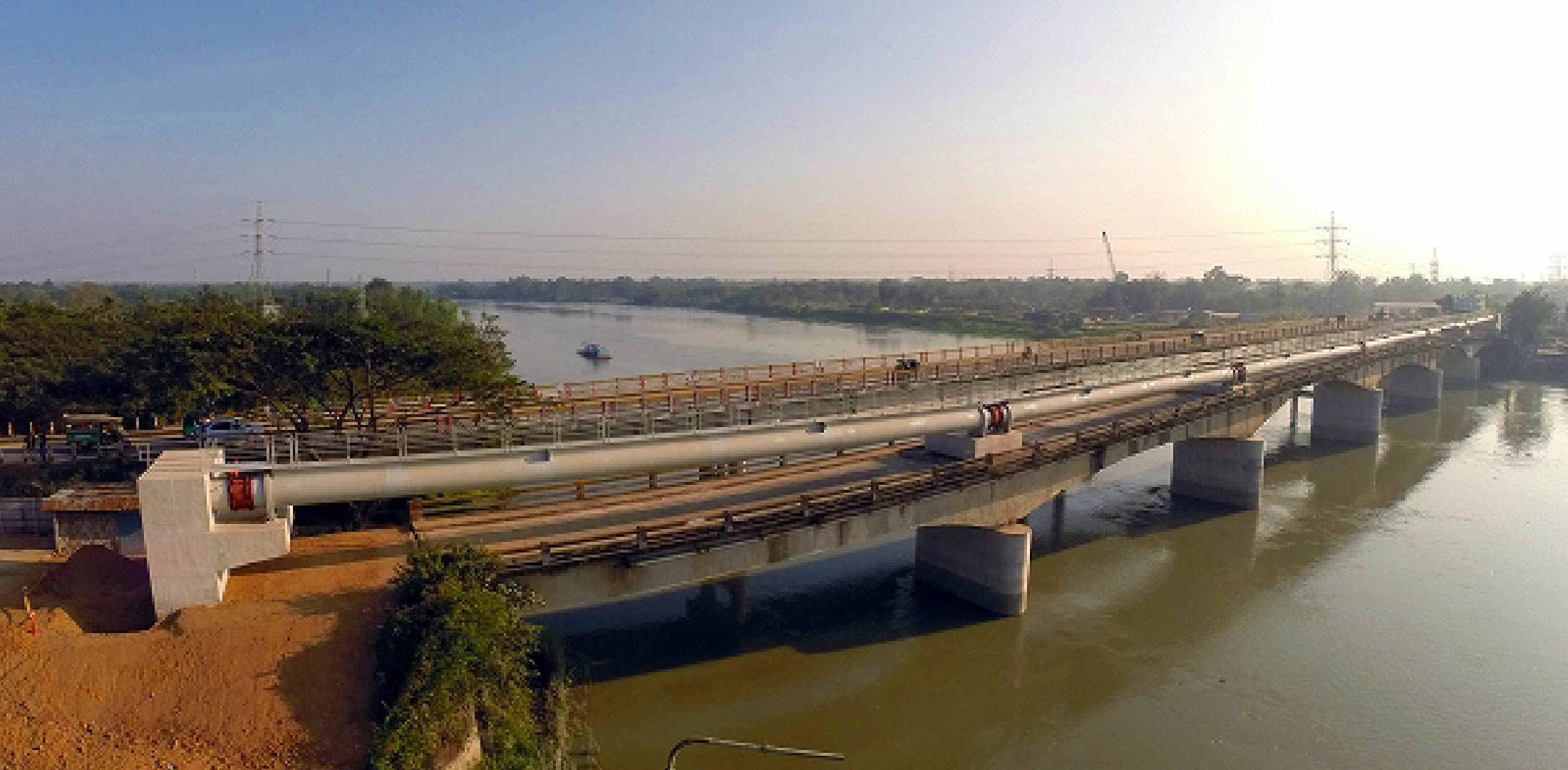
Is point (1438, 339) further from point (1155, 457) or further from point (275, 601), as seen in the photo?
point (275, 601)

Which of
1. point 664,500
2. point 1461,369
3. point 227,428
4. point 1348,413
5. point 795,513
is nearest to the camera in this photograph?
point 795,513

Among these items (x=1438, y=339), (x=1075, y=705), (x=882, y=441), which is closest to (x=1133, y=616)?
(x=1075, y=705)

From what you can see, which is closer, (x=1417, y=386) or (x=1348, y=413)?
(x=1348, y=413)

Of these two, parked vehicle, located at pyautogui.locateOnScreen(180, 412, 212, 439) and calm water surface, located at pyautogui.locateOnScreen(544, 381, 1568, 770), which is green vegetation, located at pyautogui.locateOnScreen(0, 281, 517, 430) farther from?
calm water surface, located at pyautogui.locateOnScreen(544, 381, 1568, 770)

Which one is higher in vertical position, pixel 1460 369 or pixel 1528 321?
pixel 1528 321

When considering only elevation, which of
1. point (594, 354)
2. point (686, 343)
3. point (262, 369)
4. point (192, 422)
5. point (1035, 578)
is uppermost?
point (262, 369)

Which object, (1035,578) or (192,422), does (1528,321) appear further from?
(192,422)

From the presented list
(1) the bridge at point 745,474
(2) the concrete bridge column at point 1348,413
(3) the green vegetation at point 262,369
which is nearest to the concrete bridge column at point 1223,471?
(1) the bridge at point 745,474

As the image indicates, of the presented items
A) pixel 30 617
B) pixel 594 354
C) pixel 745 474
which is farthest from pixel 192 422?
pixel 594 354

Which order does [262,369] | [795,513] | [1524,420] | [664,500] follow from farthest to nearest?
[1524,420] < [664,500] < [262,369] < [795,513]
